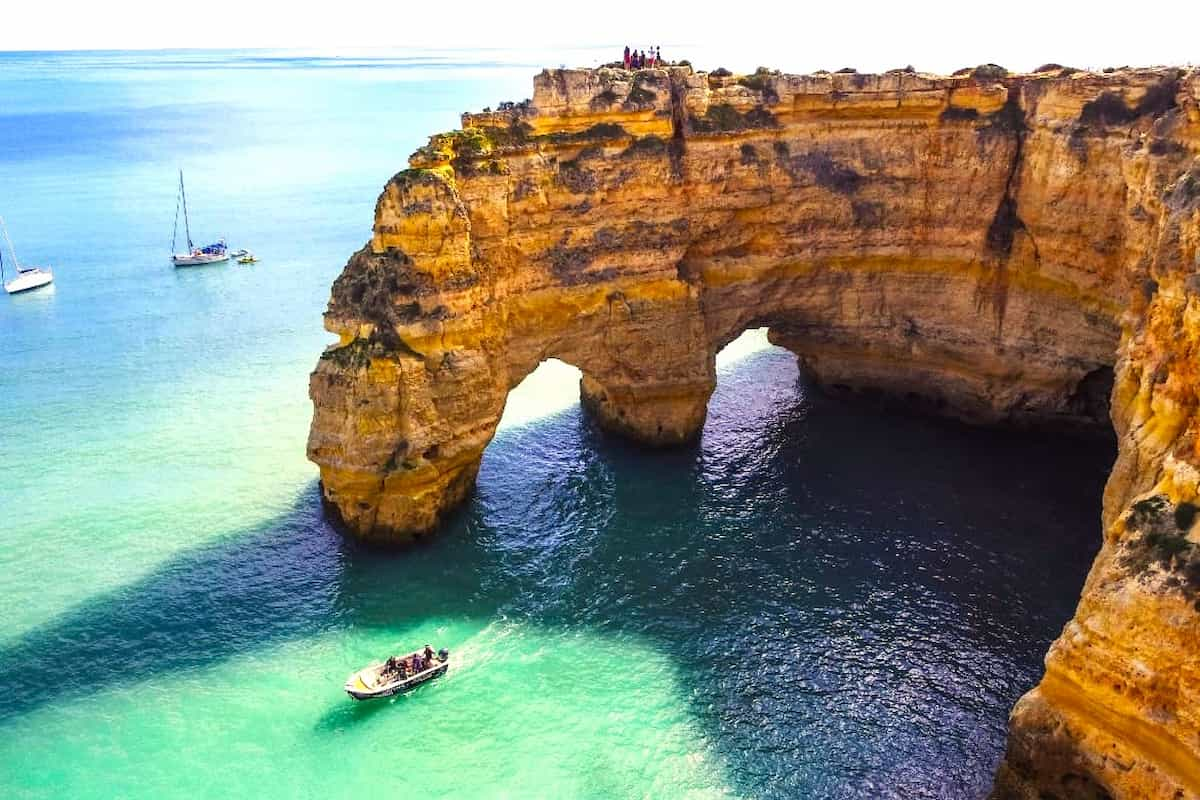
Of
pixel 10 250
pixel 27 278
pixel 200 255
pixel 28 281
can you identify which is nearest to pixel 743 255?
pixel 200 255

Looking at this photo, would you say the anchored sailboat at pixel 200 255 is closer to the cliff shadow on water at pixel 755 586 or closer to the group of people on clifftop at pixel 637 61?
the cliff shadow on water at pixel 755 586

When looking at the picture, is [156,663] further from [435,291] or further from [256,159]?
[256,159]

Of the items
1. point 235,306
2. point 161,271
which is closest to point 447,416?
point 235,306

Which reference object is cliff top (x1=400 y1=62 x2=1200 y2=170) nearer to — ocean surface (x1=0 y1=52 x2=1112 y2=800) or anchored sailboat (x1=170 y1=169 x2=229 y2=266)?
ocean surface (x1=0 y1=52 x2=1112 y2=800)

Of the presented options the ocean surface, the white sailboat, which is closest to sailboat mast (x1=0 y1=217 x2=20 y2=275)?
the white sailboat

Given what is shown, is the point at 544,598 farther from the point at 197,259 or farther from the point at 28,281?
the point at 28,281

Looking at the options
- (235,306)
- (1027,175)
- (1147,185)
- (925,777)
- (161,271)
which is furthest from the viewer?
(161,271)

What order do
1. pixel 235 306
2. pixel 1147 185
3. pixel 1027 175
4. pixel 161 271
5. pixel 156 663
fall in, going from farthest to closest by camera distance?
pixel 161 271, pixel 235 306, pixel 1027 175, pixel 1147 185, pixel 156 663
